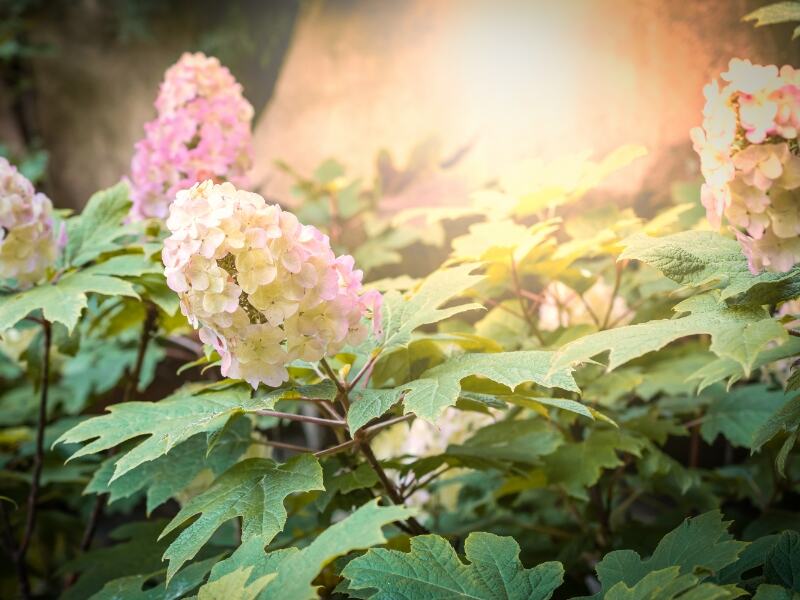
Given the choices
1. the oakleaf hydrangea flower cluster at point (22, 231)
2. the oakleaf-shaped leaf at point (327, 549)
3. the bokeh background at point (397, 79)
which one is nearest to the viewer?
the oakleaf-shaped leaf at point (327, 549)

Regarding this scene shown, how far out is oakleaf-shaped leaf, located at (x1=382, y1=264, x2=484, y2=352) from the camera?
120 centimetres

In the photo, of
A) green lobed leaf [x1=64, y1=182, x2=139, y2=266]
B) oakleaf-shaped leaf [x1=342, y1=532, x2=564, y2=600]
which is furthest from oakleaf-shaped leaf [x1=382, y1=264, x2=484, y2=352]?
green lobed leaf [x1=64, y1=182, x2=139, y2=266]

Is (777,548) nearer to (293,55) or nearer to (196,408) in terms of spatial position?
(196,408)

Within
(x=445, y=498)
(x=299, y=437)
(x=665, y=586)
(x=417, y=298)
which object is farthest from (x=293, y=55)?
(x=665, y=586)

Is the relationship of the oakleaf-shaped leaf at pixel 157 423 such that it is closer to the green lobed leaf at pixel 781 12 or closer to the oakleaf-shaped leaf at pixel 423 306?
the oakleaf-shaped leaf at pixel 423 306

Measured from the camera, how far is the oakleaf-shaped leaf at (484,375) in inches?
39.4

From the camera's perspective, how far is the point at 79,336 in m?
1.71

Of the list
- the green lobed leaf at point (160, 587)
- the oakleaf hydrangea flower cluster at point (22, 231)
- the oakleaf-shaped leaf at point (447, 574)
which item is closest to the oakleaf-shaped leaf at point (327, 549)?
the oakleaf-shaped leaf at point (447, 574)


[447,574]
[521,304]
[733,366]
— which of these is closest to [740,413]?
[521,304]

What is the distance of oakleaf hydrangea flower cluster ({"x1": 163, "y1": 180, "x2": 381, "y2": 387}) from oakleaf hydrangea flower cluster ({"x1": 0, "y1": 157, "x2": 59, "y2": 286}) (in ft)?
1.76

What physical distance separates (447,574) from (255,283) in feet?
1.55

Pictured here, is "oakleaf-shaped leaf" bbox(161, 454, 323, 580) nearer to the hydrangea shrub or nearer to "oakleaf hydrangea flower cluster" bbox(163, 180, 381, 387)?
the hydrangea shrub

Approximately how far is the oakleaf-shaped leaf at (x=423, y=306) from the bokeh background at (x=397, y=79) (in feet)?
1.59

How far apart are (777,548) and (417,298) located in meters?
0.64
